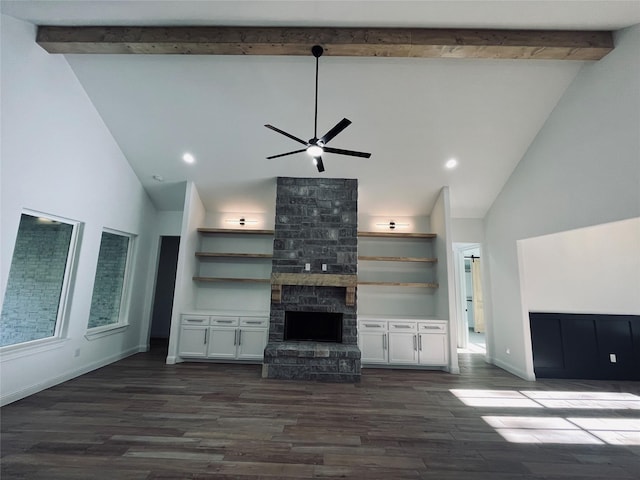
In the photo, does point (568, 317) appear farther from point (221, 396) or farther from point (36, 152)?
point (36, 152)

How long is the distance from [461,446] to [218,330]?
3889 mm

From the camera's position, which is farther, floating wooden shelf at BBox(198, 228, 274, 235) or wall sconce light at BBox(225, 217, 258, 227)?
wall sconce light at BBox(225, 217, 258, 227)

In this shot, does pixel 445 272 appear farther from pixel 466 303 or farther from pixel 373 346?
pixel 466 303

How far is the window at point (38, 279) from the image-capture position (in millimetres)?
3324

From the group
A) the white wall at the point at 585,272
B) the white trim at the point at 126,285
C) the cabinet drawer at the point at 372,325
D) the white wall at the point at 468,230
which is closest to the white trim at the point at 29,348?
the white trim at the point at 126,285

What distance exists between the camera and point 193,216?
547cm

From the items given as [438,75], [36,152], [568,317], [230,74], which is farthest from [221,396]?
[568,317]

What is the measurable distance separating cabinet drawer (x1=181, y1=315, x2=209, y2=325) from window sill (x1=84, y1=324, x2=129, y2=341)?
45.6 inches

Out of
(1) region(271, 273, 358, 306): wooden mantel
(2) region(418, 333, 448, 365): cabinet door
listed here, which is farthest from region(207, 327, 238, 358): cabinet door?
(2) region(418, 333, 448, 365): cabinet door

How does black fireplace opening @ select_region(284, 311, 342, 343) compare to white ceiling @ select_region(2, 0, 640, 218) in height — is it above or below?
below

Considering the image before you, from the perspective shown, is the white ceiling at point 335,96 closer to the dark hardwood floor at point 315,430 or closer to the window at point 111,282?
the window at point 111,282

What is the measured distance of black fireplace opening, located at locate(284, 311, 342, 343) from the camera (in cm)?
493

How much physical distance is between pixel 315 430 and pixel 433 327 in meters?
2.97

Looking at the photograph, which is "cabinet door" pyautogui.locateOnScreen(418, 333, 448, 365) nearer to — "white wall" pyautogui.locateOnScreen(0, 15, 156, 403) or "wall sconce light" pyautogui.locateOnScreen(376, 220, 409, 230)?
"wall sconce light" pyautogui.locateOnScreen(376, 220, 409, 230)
